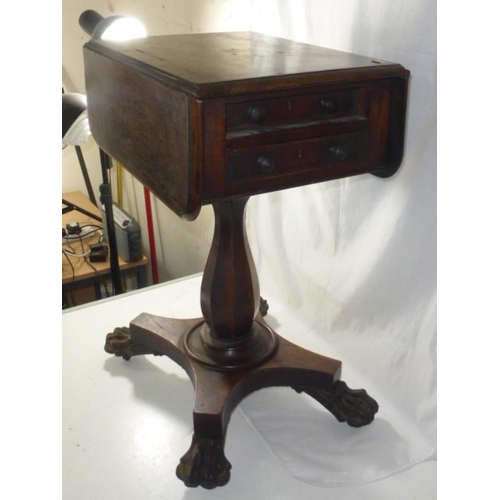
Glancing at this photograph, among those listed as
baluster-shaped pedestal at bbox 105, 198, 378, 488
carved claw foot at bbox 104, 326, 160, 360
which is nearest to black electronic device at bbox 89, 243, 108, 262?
carved claw foot at bbox 104, 326, 160, 360

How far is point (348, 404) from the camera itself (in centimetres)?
111

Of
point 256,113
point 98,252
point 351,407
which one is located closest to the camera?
point 256,113

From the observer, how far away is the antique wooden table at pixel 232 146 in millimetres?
819

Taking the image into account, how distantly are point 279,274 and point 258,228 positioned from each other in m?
0.13

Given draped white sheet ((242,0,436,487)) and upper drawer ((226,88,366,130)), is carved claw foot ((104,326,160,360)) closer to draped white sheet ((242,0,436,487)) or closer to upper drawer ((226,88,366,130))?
draped white sheet ((242,0,436,487))

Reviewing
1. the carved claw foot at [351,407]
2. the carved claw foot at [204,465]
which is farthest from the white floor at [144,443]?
the carved claw foot at [351,407]

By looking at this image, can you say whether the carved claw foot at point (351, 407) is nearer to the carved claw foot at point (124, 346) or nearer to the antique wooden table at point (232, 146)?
the antique wooden table at point (232, 146)

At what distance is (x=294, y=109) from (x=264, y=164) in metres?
0.09

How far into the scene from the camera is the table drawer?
844 millimetres

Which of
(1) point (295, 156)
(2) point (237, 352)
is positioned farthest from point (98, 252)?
(1) point (295, 156)

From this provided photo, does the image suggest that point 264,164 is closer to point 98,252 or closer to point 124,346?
point 124,346
